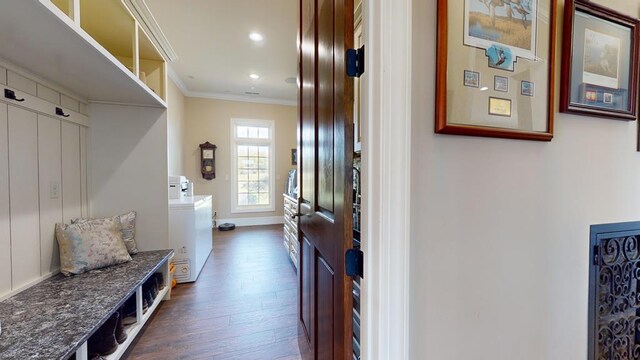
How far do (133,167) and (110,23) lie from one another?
1189 millimetres

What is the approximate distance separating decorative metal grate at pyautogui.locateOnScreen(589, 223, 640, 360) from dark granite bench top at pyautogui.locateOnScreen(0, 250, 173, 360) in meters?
2.15

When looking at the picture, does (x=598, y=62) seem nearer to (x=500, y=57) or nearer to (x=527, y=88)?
(x=527, y=88)

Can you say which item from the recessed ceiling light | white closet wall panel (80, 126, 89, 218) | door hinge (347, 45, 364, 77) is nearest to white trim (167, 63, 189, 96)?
the recessed ceiling light

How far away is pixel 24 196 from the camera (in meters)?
1.62

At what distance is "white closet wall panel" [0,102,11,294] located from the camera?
1469 mm

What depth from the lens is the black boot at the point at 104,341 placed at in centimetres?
150

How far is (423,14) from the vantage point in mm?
707

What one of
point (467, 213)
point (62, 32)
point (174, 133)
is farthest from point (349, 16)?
point (174, 133)

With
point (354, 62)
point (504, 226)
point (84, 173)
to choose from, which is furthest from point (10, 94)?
point (504, 226)

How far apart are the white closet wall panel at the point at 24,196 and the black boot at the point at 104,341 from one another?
0.61 meters

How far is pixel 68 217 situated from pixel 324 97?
7.61ft

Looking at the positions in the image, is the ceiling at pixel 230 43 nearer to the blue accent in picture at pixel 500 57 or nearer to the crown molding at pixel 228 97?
the crown molding at pixel 228 97

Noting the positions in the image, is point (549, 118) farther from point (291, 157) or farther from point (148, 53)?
point (291, 157)

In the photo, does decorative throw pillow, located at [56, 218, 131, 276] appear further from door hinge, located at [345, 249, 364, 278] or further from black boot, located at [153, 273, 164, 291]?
door hinge, located at [345, 249, 364, 278]
